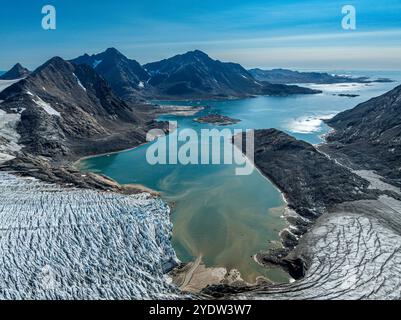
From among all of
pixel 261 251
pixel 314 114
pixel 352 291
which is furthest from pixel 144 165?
pixel 314 114

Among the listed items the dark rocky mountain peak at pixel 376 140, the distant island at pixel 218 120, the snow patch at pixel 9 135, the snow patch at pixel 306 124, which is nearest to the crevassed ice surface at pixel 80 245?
the snow patch at pixel 9 135

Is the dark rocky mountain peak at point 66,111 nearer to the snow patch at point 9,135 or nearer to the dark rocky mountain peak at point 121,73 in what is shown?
the snow patch at point 9,135

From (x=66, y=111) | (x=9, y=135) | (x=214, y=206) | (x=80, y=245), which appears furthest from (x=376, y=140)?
(x=9, y=135)

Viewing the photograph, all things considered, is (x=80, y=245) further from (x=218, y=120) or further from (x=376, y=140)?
(x=218, y=120)

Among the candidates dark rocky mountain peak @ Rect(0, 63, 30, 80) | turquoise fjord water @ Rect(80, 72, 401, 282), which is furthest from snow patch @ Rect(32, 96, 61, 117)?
dark rocky mountain peak @ Rect(0, 63, 30, 80)

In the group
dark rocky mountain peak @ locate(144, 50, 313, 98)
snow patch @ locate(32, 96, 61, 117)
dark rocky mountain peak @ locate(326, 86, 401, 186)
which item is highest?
dark rocky mountain peak @ locate(144, 50, 313, 98)

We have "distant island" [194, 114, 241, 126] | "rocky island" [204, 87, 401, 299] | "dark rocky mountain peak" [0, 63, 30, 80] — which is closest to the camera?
"rocky island" [204, 87, 401, 299]

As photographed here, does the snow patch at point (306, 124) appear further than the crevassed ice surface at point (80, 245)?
Yes

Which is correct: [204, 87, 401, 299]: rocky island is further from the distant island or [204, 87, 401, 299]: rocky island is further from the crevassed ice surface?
the distant island
